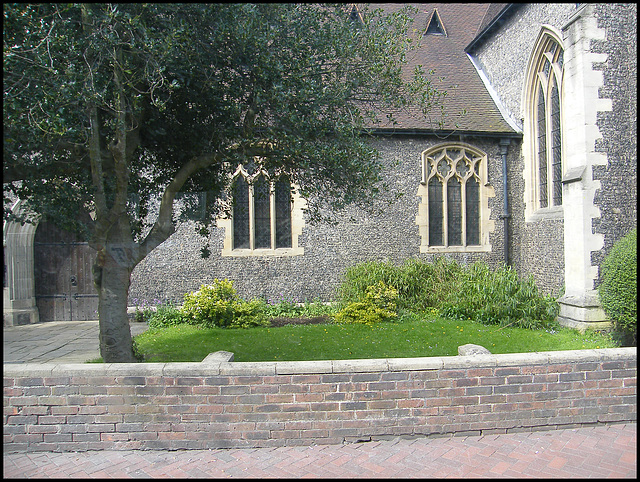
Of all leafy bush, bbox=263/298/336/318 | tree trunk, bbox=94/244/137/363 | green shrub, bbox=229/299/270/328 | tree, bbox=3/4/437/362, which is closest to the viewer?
tree, bbox=3/4/437/362

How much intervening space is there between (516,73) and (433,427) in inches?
413

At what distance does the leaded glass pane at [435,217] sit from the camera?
1227 centimetres

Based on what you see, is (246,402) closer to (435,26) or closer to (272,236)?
(272,236)

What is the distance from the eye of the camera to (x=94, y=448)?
13.9 ft

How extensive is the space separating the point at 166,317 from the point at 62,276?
2988 mm

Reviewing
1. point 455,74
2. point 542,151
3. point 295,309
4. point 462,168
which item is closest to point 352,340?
point 295,309

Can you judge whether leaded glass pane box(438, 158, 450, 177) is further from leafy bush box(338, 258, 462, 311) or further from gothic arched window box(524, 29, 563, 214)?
leafy bush box(338, 258, 462, 311)

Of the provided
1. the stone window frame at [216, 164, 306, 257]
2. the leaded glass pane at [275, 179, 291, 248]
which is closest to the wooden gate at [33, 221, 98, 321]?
the stone window frame at [216, 164, 306, 257]

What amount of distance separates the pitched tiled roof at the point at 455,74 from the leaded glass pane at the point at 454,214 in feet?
5.14

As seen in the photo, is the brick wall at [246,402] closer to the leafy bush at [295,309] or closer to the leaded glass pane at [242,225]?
the leafy bush at [295,309]

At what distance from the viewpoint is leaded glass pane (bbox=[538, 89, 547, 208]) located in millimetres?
11461

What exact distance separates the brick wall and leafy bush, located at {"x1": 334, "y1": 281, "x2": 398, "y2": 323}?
5.44 metres

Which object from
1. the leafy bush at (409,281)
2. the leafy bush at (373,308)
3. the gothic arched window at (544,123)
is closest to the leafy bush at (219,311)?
the leafy bush at (373,308)

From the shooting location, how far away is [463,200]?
12297 millimetres
